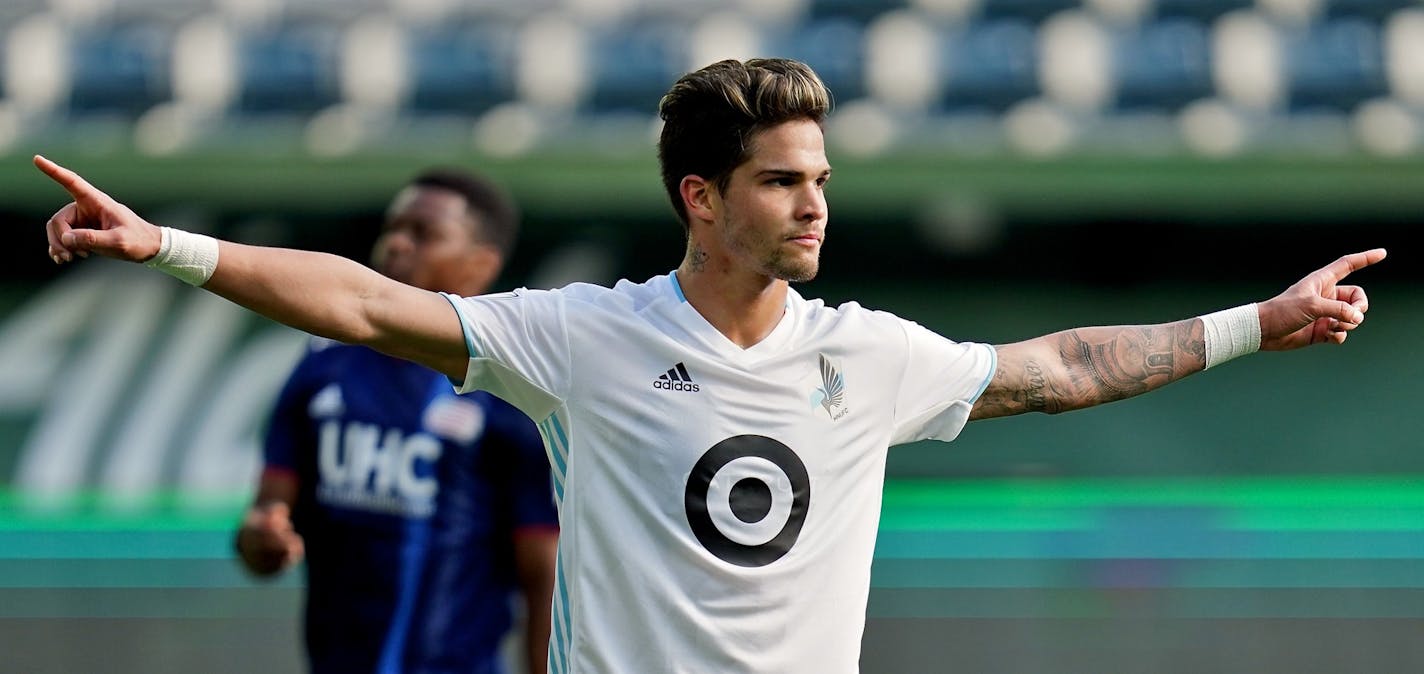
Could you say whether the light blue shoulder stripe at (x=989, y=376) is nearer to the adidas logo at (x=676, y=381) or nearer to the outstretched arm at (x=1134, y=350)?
the outstretched arm at (x=1134, y=350)

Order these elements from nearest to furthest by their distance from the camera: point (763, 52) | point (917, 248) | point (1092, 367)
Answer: point (1092, 367), point (917, 248), point (763, 52)

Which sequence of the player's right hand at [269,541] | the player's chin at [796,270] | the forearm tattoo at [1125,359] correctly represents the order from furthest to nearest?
the player's right hand at [269,541], the forearm tattoo at [1125,359], the player's chin at [796,270]

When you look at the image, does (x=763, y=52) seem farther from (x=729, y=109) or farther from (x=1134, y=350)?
(x=729, y=109)

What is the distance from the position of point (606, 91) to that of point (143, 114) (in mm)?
3017

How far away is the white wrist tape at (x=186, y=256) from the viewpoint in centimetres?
270

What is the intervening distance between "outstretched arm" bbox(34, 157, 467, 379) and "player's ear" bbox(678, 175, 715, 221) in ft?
1.75

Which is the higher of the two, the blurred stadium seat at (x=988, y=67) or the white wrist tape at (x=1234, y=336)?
the blurred stadium seat at (x=988, y=67)

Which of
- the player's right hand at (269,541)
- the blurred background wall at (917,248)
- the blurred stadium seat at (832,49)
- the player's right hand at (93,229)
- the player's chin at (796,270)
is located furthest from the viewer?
the blurred stadium seat at (832,49)

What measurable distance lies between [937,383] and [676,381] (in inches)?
20.5

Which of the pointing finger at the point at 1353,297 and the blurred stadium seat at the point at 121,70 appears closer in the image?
the pointing finger at the point at 1353,297

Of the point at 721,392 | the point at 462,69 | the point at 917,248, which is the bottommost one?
the point at 721,392

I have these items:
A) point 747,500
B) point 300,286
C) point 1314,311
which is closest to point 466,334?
point 300,286

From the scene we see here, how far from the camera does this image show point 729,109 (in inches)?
124

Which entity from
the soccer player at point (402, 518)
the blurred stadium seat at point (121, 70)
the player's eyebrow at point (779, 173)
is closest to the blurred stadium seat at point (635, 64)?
the blurred stadium seat at point (121, 70)
